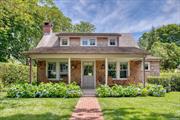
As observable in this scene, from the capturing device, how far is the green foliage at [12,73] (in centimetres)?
2414

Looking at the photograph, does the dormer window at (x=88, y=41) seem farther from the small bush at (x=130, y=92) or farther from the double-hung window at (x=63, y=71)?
the small bush at (x=130, y=92)

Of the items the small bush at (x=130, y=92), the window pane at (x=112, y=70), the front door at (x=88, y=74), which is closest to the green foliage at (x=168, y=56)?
the window pane at (x=112, y=70)

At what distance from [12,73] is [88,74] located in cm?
724

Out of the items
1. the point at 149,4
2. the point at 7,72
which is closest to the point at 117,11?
the point at 149,4

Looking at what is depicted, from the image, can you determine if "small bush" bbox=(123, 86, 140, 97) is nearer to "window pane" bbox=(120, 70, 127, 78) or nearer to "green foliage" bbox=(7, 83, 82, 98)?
"green foliage" bbox=(7, 83, 82, 98)

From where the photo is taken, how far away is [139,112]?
429 inches

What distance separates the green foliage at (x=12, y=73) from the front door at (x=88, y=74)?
6.61 m

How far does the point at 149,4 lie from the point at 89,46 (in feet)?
34.8

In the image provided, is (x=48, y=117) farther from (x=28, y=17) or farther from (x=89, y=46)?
(x=89, y=46)

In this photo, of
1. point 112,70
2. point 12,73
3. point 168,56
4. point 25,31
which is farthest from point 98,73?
point 168,56

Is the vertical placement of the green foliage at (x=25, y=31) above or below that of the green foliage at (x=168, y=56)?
above

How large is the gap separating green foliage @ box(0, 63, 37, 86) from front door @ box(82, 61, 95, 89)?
6.61 meters

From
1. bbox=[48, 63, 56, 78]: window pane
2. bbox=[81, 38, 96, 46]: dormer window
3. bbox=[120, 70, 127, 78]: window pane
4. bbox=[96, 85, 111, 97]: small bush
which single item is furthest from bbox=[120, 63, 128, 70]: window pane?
bbox=[96, 85, 111, 97]: small bush

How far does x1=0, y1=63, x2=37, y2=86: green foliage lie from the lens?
24.1 metres
